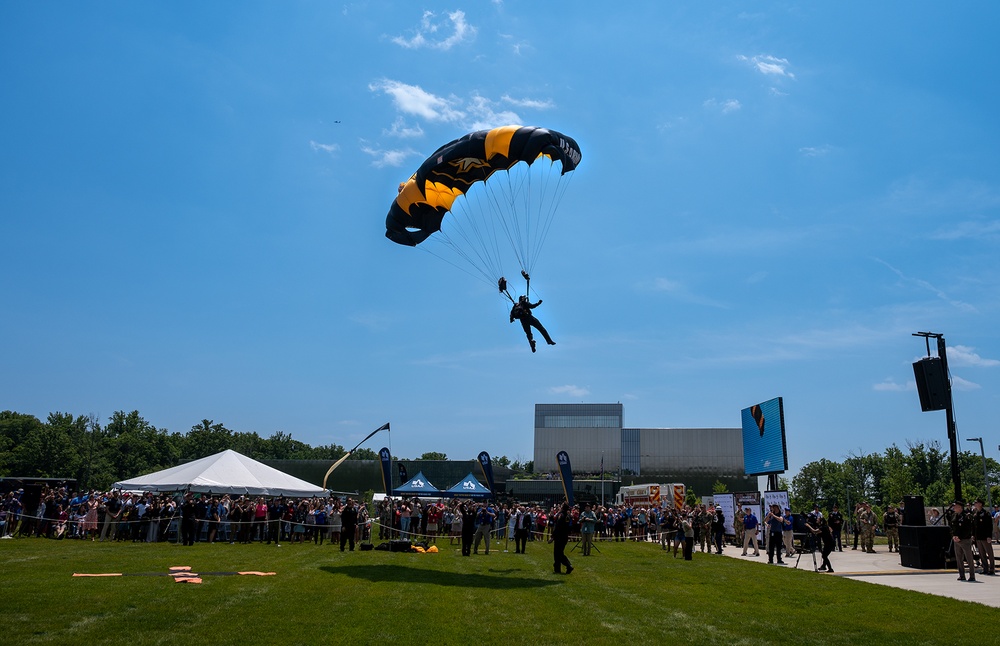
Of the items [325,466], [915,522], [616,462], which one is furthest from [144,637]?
[616,462]

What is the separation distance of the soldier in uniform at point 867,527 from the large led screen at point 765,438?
9.78 ft

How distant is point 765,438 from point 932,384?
9932 millimetres

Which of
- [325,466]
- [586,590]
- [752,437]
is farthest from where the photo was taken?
[325,466]

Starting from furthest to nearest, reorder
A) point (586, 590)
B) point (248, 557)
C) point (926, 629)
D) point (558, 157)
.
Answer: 1. point (248, 557)
2. point (558, 157)
3. point (586, 590)
4. point (926, 629)

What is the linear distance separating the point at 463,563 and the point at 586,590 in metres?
5.39

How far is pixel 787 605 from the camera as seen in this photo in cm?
1120

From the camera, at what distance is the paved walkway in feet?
40.2

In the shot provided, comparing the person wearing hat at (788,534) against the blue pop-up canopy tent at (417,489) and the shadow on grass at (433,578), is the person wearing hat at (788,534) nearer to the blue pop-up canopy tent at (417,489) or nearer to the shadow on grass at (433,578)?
the shadow on grass at (433,578)

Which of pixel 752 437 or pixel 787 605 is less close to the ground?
pixel 752 437

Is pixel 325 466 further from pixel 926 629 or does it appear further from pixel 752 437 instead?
pixel 926 629

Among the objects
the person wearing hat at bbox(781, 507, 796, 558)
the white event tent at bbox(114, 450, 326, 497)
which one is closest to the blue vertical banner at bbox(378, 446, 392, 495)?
the white event tent at bbox(114, 450, 326, 497)

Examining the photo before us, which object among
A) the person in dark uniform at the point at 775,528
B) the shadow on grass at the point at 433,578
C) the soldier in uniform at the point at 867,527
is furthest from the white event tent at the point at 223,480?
the soldier in uniform at the point at 867,527

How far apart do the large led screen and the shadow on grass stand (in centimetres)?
1553

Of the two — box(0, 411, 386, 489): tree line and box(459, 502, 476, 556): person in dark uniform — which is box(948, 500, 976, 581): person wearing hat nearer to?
box(459, 502, 476, 556): person in dark uniform
